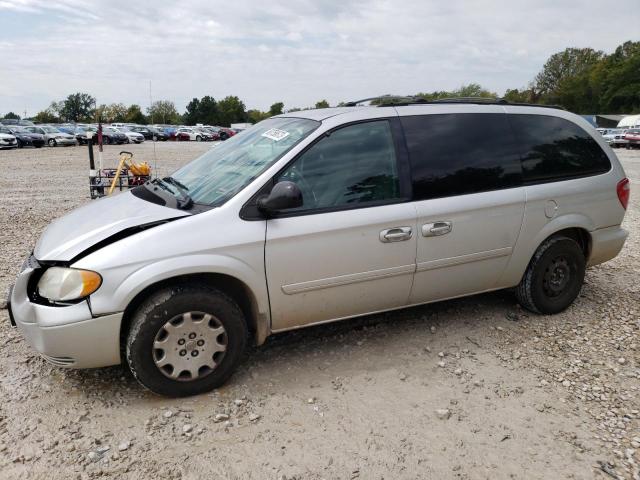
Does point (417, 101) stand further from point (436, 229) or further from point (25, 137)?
point (25, 137)

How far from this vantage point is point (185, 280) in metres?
3.07

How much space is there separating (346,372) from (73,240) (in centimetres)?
192

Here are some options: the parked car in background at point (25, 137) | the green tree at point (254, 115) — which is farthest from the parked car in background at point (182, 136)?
the green tree at point (254, 115)

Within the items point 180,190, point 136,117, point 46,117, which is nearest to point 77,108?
point 46,117

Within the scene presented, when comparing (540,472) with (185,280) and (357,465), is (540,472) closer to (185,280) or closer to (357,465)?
(357,465)

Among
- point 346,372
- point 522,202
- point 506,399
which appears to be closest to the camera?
point 506,399

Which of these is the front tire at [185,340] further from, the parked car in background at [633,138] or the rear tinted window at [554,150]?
the parked car in background at [633,138]

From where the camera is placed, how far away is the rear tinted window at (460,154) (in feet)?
11.8

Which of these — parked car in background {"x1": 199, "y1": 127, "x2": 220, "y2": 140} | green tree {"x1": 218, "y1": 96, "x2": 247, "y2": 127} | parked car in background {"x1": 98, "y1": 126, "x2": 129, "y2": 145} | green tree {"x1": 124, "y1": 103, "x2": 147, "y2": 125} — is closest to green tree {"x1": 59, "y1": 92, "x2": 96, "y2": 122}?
green tree {"x1": 124, "y1": 103, "x2": 147, "y2": 125}

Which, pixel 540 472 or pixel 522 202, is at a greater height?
pixel 522 202

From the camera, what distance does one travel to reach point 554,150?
13.5 ft

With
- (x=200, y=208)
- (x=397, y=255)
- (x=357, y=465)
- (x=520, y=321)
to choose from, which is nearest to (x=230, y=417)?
(x=357, y=465)

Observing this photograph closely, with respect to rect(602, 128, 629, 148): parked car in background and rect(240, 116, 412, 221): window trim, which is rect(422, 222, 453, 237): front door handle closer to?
rect(240, 116, 412, 221): window trim

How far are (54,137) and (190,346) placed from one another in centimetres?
3359
